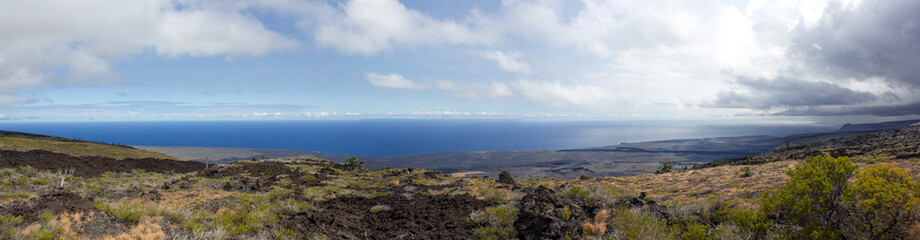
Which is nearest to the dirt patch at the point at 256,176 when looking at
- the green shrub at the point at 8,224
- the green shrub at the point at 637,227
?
the green shrub at the point at 8,224

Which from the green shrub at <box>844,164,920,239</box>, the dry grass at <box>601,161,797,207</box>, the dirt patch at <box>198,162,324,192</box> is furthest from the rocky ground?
the dirt patch at <box>198,162,324,192</box>

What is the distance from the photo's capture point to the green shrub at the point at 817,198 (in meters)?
6.97

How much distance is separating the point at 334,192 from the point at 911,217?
2246 cm

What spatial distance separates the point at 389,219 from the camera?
13.8 m

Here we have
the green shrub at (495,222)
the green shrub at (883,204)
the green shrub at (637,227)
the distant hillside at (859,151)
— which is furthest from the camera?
the distant hillside at (859,151)

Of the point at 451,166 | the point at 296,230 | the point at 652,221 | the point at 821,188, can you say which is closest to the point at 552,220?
the point at 652,221

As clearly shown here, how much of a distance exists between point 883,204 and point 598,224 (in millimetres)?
5952

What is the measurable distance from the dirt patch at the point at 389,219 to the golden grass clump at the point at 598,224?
3.96m

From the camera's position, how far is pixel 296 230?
1101cm

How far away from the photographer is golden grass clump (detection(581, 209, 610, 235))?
10164 millimetres

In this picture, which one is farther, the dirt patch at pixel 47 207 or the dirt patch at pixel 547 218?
the dirt patch at pixel 547 218

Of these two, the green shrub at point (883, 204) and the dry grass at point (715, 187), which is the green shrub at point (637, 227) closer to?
the green shrub at point (883, 204)

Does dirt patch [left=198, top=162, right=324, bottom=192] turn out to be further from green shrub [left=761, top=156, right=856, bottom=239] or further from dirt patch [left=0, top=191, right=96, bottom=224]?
green shrub [left=761, top=156, right=856, bottom=239]

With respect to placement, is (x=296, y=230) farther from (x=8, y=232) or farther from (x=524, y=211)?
(x=524, y=211)
